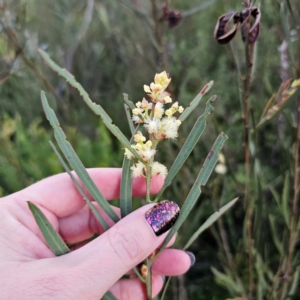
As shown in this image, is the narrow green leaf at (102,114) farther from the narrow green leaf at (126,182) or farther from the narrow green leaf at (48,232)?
the narrow green leaf at (48,232)

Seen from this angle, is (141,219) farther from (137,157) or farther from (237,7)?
(237,7)

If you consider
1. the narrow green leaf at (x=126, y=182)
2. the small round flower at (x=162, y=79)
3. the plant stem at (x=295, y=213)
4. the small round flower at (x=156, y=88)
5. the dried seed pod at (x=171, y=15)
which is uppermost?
the dried seed pod at (x=171, y=15)

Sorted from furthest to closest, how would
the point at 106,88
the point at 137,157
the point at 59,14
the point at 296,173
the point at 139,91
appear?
the point at 106,88, the point at 139,91, the point at 59,14, the point at 296,173, the point at 137,157

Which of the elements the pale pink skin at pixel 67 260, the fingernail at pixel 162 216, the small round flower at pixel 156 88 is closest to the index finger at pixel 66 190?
the pale pink skin at pixel 67 260

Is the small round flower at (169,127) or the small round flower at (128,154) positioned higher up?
the small round flower at (169,127)

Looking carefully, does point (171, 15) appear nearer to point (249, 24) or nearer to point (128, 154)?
point (249, 24)

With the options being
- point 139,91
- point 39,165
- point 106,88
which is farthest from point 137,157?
point 106,88
